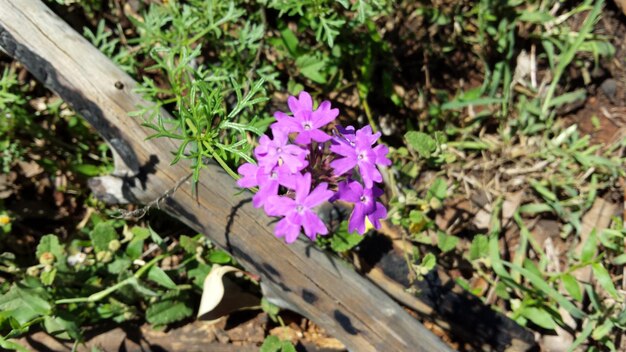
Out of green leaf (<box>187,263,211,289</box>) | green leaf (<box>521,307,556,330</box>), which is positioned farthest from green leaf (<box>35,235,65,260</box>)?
green leaf (<box>521,307,556,330</box>)

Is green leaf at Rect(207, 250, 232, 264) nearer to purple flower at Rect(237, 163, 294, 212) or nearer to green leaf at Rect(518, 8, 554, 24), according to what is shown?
purple flower at Rect(237, 163, 294, 212)

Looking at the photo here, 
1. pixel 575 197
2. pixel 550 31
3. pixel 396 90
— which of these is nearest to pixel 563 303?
pixel 575 197

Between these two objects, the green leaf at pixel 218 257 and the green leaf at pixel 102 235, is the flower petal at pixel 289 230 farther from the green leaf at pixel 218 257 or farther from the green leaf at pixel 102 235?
the green leaf at pixel 102 235

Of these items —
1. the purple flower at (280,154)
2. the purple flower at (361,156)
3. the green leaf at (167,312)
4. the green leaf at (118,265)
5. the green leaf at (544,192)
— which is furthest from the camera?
the green leaf at (544,192)

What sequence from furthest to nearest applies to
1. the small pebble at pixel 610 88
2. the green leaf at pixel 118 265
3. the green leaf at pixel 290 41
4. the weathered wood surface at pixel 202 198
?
the small pebble at pixel 610 88, the green leaf at pixel 290 41, the green leaf at pixel 118 265, the weathered wood surface at pixel 202 198

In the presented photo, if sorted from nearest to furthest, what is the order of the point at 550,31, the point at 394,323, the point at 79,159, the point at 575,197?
the point at 394,323
the point at 79,159
the point at 575,197
the point at 550,31

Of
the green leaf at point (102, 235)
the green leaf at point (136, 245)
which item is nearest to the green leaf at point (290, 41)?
the green leaf at point (136, 245)

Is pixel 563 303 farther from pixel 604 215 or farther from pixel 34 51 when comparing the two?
pixel 34 51
